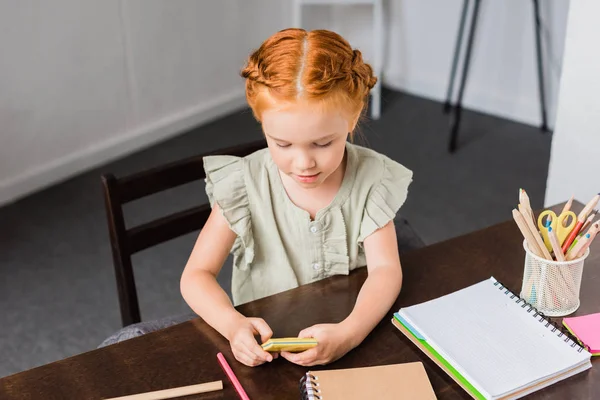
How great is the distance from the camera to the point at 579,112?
1.89 m

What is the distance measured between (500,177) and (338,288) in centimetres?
221

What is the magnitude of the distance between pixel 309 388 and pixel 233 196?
424 mm

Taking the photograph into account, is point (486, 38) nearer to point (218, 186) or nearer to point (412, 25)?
point (412, 25)

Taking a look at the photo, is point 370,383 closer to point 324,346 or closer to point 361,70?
point 324,346

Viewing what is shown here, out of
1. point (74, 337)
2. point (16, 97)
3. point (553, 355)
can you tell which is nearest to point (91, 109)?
point (16, 97)

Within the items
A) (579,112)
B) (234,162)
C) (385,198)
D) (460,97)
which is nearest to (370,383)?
(385,198)

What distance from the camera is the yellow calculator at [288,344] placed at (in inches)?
40.8

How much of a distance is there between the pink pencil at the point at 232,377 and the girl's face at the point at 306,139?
11.9 inches

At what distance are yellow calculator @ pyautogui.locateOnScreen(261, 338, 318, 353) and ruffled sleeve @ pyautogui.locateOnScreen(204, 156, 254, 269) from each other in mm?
282

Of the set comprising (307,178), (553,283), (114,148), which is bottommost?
(114,148)

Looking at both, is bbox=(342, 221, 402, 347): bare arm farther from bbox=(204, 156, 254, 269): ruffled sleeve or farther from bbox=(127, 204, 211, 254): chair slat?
bbox=(127, 204, 211, 254): chair slat

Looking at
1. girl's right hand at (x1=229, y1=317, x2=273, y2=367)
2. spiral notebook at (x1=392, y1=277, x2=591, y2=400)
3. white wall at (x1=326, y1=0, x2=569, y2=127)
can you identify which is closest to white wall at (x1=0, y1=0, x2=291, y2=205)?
white wall at (x1=326, y1=0, x2=569, y2=127)

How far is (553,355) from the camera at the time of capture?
1050mm

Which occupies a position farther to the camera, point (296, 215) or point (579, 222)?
point (296, 215)
